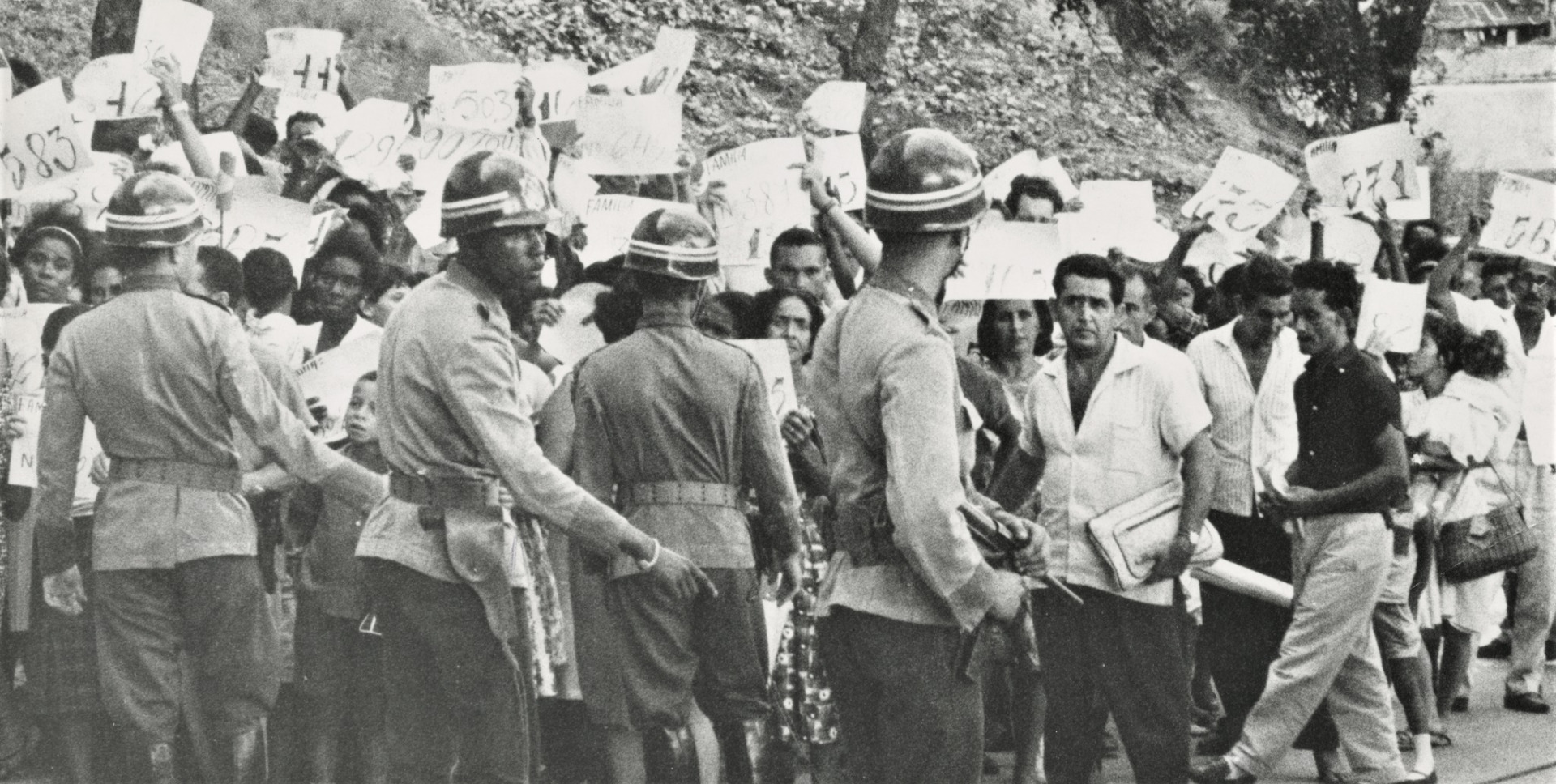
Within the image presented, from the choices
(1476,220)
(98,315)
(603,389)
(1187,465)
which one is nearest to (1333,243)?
(1476,220)

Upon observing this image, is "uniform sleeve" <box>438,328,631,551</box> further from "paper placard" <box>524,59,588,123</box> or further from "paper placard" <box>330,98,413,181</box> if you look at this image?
"paper placard" <box>524,59,588,123</box>

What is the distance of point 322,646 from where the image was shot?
25.8 ft

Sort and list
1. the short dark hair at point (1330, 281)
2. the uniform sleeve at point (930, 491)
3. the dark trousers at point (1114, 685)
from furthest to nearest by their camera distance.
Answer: the short dark hair at point (1330, 281)
the dark trousers at point (1114, 685)
the uniform sleeve at point (930, 491)

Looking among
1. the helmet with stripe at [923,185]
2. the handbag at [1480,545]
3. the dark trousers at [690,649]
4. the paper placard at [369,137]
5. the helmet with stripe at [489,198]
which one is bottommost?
the handbag at [1480,545]

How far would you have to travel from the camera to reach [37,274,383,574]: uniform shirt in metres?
6.55

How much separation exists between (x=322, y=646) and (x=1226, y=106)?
106ft

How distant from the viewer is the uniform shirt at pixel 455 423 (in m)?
5.88

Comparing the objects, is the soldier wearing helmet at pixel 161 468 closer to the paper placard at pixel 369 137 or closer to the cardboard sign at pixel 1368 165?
the paper placard at pixel 369 137

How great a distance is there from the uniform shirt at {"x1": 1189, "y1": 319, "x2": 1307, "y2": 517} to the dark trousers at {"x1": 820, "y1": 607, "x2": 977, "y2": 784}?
13.3 feet

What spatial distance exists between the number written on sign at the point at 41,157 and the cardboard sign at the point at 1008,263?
3.30 m

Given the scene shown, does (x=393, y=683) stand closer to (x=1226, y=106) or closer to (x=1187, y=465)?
(x=1187, y=465)

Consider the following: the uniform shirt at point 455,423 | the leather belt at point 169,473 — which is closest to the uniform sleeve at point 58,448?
the leather belt at point 169,473

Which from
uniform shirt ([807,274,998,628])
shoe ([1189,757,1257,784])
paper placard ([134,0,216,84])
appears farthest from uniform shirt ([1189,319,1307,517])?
paper placard ([134,0,216,84])

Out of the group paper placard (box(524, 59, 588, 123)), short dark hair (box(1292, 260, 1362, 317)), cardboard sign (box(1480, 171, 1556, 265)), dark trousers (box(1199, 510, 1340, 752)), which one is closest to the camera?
short dark hair (box(1292, 260, 1362, 317))
